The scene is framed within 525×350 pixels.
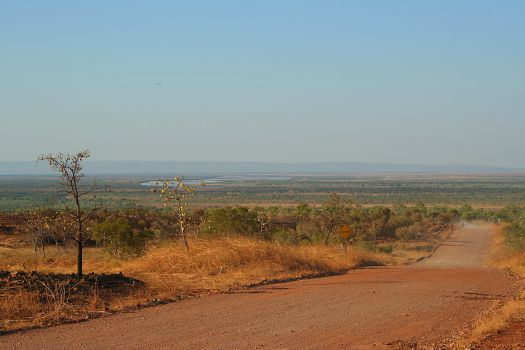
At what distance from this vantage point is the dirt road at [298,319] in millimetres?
10188

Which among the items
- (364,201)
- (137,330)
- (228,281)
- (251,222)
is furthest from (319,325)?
(364,201)

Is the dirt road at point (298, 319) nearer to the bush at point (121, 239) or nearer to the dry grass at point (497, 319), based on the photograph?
the dry grass at point (497, 319)

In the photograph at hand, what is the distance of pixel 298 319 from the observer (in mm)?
12203

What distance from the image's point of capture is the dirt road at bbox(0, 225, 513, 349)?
10188mm

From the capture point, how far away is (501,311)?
1310 centimetres

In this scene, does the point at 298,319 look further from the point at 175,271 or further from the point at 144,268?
the point at 144,268

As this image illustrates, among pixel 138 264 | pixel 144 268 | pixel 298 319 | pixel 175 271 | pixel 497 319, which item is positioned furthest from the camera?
pixel 138 264

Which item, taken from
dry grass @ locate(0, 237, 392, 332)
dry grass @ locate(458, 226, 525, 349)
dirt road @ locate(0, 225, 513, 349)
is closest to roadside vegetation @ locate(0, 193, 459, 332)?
dry grass @ locate(0, 237, 392, 332)

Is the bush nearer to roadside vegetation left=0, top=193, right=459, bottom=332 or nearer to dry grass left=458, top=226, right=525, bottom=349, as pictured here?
roadside vegetation left=0, top=193, right=459, bottom=332

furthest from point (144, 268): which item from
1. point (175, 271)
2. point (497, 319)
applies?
point (497, 319)

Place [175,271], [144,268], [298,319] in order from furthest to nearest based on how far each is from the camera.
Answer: [144,268] < [175,271] < [298,319]

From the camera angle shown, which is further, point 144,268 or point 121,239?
point 121,239

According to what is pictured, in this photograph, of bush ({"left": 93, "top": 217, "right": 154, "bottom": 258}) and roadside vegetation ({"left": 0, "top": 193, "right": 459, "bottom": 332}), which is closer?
roadside vegetation ({"left": 0, "top": 193, "right": 459, "bottom": 332})

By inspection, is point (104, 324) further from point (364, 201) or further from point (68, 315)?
point (364, 201)
